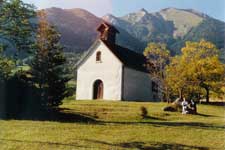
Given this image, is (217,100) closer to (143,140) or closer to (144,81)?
(144,81)

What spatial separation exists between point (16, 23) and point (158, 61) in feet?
58.0

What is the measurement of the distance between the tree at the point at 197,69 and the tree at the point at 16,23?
53.1 ft

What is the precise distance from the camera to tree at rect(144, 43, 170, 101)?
33.5 metres

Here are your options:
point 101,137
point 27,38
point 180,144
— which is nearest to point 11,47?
point 27,38

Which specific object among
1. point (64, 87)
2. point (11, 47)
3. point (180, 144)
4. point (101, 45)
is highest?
point (101, 45)

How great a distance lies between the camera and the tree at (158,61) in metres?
33.5

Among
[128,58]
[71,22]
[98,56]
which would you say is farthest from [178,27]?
[71,22]

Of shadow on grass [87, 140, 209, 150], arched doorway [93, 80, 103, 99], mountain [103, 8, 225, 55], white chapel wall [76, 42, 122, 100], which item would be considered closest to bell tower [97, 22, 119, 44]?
mountain [103, 8, 225, 55]

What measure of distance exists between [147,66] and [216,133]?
840 inches

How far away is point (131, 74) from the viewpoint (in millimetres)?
34625

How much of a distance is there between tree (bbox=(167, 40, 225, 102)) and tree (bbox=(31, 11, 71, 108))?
13826mm

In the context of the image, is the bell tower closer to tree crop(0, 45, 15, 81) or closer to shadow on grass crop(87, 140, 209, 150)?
tree crop(0, 45, 15, 81)

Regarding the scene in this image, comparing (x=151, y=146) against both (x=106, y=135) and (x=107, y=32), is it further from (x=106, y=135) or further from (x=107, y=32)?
(x=107, y=32)

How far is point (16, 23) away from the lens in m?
17.8
